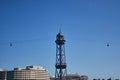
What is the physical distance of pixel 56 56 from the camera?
151125 mm

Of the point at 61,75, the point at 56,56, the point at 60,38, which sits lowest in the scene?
the point at 61,75

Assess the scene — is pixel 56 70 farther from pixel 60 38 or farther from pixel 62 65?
pixel 60 38

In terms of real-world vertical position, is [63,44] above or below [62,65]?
above

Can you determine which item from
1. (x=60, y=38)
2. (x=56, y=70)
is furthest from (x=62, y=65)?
(x=60, y=38)

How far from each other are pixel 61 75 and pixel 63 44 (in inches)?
679

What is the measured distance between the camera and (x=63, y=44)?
152875mm

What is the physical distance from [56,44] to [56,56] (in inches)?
272

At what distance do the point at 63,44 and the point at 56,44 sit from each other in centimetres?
393

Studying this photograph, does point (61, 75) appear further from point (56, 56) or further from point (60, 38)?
point (60, 38)

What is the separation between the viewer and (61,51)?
15150 cm

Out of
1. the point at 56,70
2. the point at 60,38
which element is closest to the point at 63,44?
the point at 60,38

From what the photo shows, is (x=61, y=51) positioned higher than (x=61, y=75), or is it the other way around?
(x=61, y=51)

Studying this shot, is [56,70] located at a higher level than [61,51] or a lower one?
lower

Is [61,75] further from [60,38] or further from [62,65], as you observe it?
[60,38]
